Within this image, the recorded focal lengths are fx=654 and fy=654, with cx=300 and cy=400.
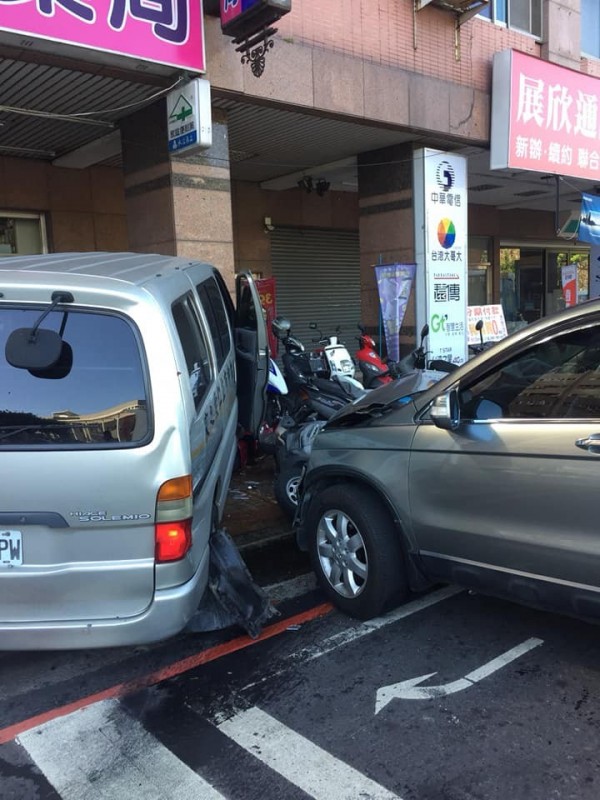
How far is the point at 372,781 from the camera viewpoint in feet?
8.15

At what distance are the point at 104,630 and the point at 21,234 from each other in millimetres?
8297

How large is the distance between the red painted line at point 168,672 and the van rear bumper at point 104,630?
19.0 inches

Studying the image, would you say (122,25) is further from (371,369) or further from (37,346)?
(37,346)

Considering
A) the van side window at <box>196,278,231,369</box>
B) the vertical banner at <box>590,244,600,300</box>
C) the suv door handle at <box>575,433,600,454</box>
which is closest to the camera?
the suv door handle at <box>575,433,600,454</box>

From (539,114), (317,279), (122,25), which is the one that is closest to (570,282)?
(539,114)

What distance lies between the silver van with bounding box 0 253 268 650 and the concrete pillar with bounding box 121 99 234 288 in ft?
15.3

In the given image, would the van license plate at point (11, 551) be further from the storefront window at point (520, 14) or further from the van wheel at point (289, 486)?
the storefront window at point (520, 14)

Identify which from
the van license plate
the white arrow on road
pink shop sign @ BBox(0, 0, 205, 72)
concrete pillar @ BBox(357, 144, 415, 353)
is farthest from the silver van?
concrete pillar @ BBox(357, 144, 415, 353)

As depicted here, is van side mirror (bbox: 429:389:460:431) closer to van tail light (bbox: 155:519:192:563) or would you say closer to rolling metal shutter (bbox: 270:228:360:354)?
van tail light (bbox: 155:519:192:563)

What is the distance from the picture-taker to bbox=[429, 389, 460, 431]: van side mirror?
319 centimetres

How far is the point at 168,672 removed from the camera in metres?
3.30

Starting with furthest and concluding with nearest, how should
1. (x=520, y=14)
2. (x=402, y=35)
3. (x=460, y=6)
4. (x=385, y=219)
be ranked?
(x=520, y=14), (x=385, y=219), (x=460, y=6), (x=402, y=35)

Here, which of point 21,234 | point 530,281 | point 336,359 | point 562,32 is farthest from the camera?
point 530,281

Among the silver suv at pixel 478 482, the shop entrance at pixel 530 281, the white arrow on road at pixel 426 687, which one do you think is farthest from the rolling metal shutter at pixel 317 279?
the white arrow on road at pixel 426 687
